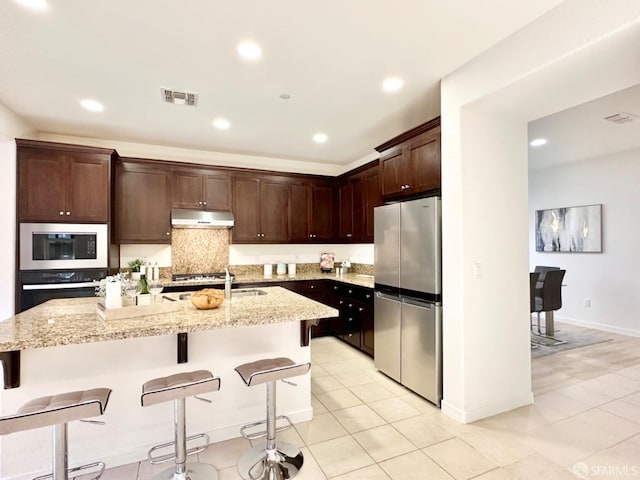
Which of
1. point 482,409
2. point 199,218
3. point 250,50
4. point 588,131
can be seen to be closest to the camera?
point 250,50

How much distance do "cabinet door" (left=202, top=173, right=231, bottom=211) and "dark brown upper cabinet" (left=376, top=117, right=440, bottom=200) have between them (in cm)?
230

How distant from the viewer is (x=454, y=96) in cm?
265

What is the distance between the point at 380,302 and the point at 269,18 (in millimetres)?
2741

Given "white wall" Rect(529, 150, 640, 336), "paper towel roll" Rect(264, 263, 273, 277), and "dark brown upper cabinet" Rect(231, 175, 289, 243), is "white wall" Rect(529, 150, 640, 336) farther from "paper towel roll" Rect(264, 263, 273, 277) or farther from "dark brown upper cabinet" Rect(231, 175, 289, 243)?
"paper towel roll" Rect(264, 263, 273, 277)

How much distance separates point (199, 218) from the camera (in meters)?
4.44

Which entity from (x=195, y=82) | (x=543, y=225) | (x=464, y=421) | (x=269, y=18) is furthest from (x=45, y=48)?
(x=543, y=225)

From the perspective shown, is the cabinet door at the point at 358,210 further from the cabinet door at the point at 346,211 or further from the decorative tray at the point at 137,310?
the decorative tray at the point at 137,310

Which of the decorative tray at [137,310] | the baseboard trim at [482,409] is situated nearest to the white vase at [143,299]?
the decorative tray at [137,310]

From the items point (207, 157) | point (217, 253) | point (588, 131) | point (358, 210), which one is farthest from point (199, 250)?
point (588, 131)

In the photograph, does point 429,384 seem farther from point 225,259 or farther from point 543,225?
point 543,225

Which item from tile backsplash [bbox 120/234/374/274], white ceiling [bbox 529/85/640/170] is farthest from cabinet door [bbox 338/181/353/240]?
white ceiling [bbox 529/85/640/170]

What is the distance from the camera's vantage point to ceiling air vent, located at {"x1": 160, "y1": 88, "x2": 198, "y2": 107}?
2.97 meters

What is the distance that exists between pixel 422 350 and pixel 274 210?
3031 millimetres

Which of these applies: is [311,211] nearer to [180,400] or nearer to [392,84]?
[392,84]
